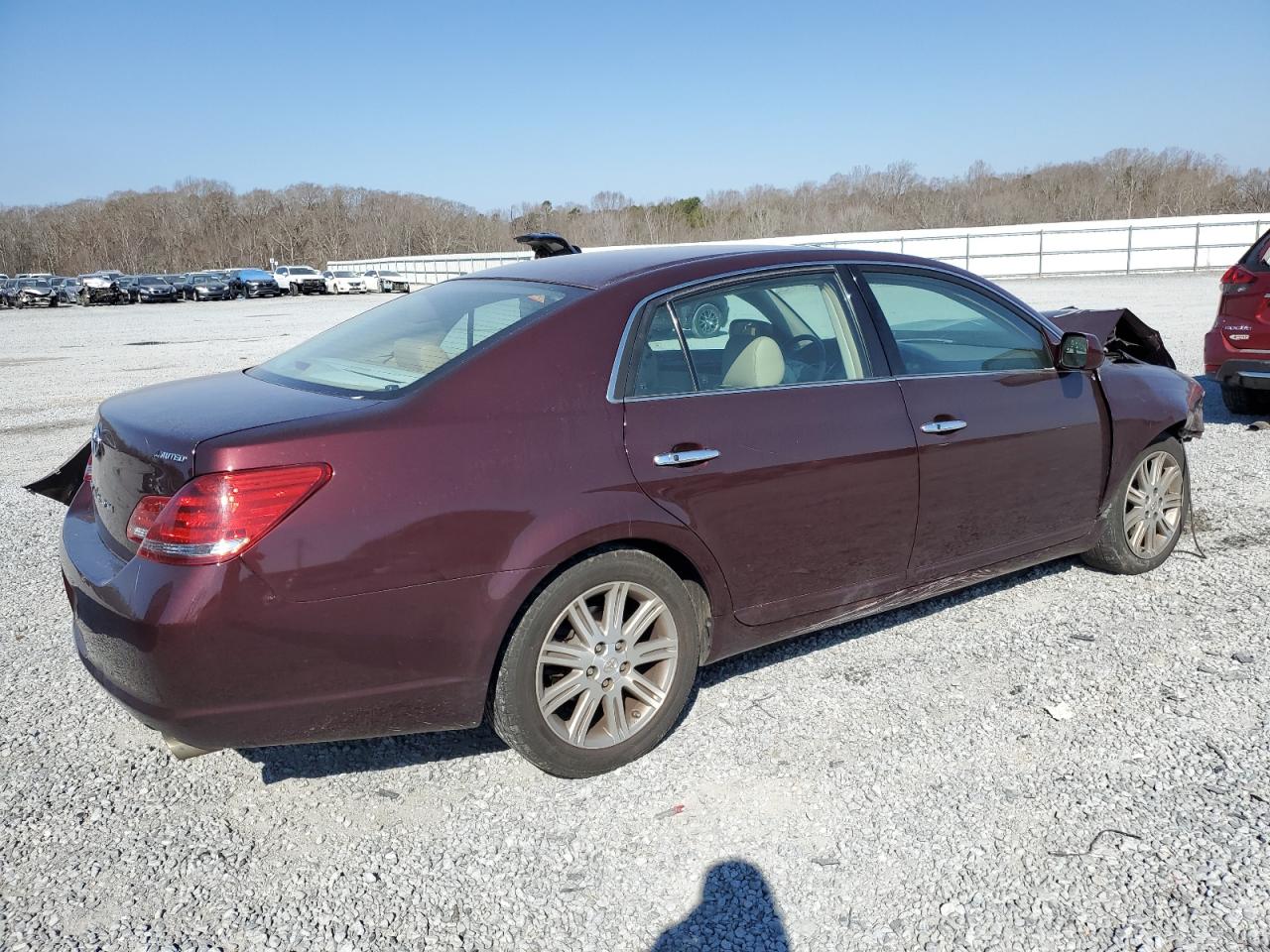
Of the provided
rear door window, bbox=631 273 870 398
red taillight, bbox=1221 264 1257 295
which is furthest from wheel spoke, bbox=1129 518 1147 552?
red taillight, bbox=1221 264 1257 295

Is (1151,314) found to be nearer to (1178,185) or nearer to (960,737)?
(960,737)

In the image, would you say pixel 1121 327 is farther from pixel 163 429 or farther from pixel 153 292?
pixel 153 292

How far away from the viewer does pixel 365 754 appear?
3396 millimetres

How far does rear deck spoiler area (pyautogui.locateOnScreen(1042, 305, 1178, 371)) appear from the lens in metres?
5.31

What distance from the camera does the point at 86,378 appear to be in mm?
14844

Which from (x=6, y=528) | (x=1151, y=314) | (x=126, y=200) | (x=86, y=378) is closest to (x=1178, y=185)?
(x=1151, y=314)

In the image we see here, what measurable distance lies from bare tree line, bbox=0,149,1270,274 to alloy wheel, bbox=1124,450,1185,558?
62086 mm

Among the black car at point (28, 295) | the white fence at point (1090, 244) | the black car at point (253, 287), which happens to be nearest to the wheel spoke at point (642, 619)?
the white fence at point (1090, 244)

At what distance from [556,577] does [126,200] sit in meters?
153

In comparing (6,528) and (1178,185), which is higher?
(1178,185)

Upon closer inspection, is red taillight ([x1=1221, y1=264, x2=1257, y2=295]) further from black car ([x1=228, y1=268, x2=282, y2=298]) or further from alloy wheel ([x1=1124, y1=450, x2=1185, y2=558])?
black car ([x1=228, y1=268, x2=282, y2=298])

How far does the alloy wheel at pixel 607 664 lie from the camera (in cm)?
308

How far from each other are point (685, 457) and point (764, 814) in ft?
3.65

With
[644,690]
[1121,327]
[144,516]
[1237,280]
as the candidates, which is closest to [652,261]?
[644,690]
